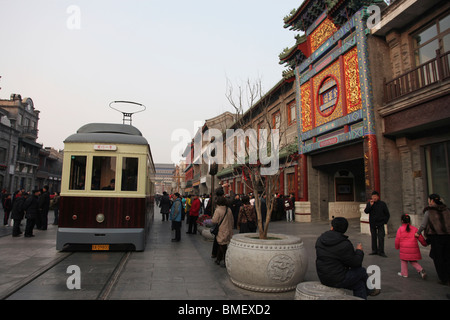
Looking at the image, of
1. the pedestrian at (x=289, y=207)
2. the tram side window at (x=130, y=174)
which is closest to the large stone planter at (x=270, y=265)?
the tram side window at (x=130, y=174)

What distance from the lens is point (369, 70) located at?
11.2 metres

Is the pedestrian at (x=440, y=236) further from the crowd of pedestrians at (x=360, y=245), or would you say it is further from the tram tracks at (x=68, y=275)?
the tram tracks at (x=68, y=275)

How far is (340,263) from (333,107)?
1092 centimetres

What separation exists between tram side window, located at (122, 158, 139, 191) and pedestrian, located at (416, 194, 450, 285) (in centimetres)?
650

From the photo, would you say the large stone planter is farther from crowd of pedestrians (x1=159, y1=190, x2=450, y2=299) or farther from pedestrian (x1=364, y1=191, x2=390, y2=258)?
pedestrian (x1=364, y1=191, x2=390, y2=258)

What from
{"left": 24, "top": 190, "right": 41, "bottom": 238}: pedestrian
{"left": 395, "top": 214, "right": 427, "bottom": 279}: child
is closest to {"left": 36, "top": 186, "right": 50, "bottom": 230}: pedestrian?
{"left": 24, "top": 190, "right": 41, "bottom": 238}: pedestrian

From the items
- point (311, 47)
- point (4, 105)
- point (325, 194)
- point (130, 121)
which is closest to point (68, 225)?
point (130, 121)

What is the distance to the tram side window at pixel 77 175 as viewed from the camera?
7488 mm

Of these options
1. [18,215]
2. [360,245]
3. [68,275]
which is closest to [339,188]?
[360,245]

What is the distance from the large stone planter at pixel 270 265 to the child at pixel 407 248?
87.5 inches

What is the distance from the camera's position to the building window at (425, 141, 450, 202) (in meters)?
9.19

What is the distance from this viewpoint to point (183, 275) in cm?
555
